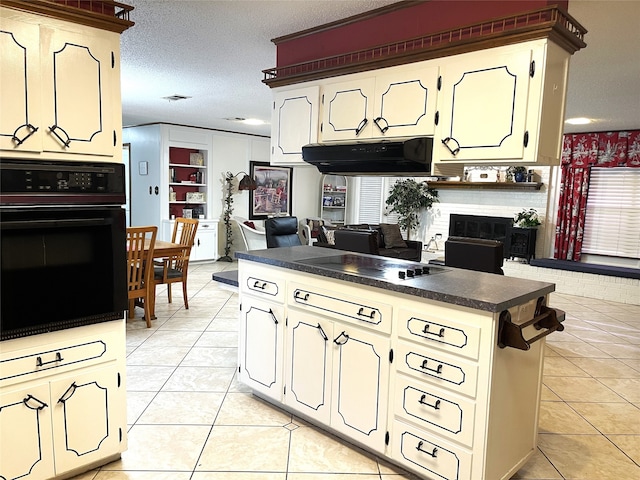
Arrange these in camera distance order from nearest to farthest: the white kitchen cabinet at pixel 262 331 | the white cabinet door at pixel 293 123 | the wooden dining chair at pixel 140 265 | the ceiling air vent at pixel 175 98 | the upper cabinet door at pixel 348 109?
the white kitchen cabinet at pixel 262 331, the upper cabinet door at pixel 348 109, the white cabinet door at pixel 293 123, the wooden dining chair at pixel 140 265, the ceiling air vent at pixel 175 98

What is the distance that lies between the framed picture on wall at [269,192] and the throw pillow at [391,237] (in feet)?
9.08

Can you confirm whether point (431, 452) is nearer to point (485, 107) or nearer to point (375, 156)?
point (375, 156)

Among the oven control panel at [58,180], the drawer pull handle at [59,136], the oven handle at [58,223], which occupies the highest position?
the drawer pull handle at [59,136]

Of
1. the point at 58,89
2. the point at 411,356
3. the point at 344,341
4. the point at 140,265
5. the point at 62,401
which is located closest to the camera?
the point at 58,89

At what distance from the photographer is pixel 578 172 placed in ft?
23.3

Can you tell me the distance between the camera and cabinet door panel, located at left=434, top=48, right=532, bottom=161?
2.26 metres

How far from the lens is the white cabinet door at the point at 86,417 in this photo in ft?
6.55

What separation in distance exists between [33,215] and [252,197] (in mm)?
7122

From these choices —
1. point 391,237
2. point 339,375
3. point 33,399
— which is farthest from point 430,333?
point 391,237

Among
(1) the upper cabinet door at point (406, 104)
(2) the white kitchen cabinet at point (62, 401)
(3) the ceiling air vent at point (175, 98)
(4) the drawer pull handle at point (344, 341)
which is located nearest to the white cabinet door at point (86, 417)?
(2) the white kitchen cabinet at point (62, 401)

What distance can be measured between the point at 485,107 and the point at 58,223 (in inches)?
82.7

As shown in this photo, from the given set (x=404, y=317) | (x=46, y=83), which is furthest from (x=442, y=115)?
(x=46, y=83)

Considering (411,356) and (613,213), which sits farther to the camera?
(613,213)

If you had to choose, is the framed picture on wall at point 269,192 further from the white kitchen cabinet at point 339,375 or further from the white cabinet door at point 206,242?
the white kitchen cabinet at point 339,375
